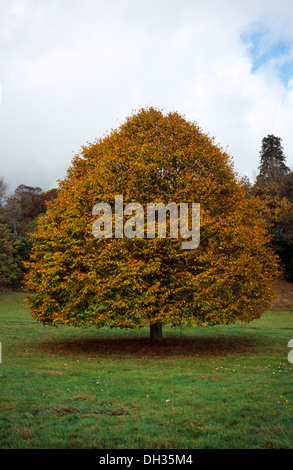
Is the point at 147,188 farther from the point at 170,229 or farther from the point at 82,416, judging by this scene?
the point at 82,416

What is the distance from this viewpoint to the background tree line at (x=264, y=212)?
41.1 m

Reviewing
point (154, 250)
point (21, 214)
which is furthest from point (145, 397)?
point (21, 214)

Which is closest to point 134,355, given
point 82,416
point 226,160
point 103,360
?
point 103,360

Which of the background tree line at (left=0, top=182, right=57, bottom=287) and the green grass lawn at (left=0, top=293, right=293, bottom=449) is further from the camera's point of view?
the background tree line at (left=0, top=182, right=57, bottom=287)

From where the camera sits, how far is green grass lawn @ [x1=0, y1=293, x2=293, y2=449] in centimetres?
565

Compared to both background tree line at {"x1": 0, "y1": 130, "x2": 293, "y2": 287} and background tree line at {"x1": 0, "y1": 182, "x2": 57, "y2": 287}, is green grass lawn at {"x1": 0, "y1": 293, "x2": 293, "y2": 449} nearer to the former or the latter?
background tree line at {"x1": 0, "y1": 130, "x2": 293, "y2": 287}

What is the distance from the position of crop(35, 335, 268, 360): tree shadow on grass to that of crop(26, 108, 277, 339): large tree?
1453mm

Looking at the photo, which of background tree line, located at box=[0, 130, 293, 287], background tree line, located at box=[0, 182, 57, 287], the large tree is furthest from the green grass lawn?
background tree line, located at box=[0, 182, 57, 287]

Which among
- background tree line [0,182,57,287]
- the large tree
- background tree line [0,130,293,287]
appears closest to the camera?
the large tree

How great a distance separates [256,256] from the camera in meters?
17.2

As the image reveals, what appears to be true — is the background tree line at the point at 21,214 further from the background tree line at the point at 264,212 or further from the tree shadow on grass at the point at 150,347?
the tree shadow on grass at the point at 150,347

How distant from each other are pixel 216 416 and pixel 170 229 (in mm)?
8982

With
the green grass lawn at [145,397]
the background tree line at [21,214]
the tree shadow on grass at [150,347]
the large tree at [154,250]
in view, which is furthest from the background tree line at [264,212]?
the green grass lawn at [145,397]
